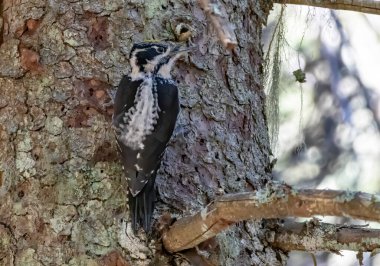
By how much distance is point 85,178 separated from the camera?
2.33 m

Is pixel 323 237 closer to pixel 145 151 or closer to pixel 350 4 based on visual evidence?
pixel 145 151

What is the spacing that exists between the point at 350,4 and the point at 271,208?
1.24 meters

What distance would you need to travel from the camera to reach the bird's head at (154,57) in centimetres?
243

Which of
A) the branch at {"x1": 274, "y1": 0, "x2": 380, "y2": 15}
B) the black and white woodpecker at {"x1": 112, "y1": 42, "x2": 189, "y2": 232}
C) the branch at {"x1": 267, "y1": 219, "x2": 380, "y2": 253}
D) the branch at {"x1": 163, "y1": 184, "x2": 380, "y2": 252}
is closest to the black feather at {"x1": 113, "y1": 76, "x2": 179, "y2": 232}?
the black and white woodpecker at {"x1": 112, "y1": 42, "x2": 189, "y2": 232}

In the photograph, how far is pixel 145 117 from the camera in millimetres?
2348

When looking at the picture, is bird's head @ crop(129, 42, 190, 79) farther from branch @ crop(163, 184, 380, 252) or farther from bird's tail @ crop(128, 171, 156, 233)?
branch @ crop(163, 184, 380, 252)

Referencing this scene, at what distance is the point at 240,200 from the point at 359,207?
0.32m

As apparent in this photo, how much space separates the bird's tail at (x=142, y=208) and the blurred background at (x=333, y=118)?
1602 millimetres

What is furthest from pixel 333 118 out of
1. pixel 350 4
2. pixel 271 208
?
pixel 271 208

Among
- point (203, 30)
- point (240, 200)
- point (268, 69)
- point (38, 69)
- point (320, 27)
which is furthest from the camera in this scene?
point (320, 27)

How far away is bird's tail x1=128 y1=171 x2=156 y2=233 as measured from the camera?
219cm

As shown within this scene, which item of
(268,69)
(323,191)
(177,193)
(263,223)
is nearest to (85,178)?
(177,193)

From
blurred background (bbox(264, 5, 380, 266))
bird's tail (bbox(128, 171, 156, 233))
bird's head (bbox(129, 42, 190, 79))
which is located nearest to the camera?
bird's tail (bbox(128, 171, 156, 233))

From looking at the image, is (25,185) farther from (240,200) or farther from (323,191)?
(323,191)
